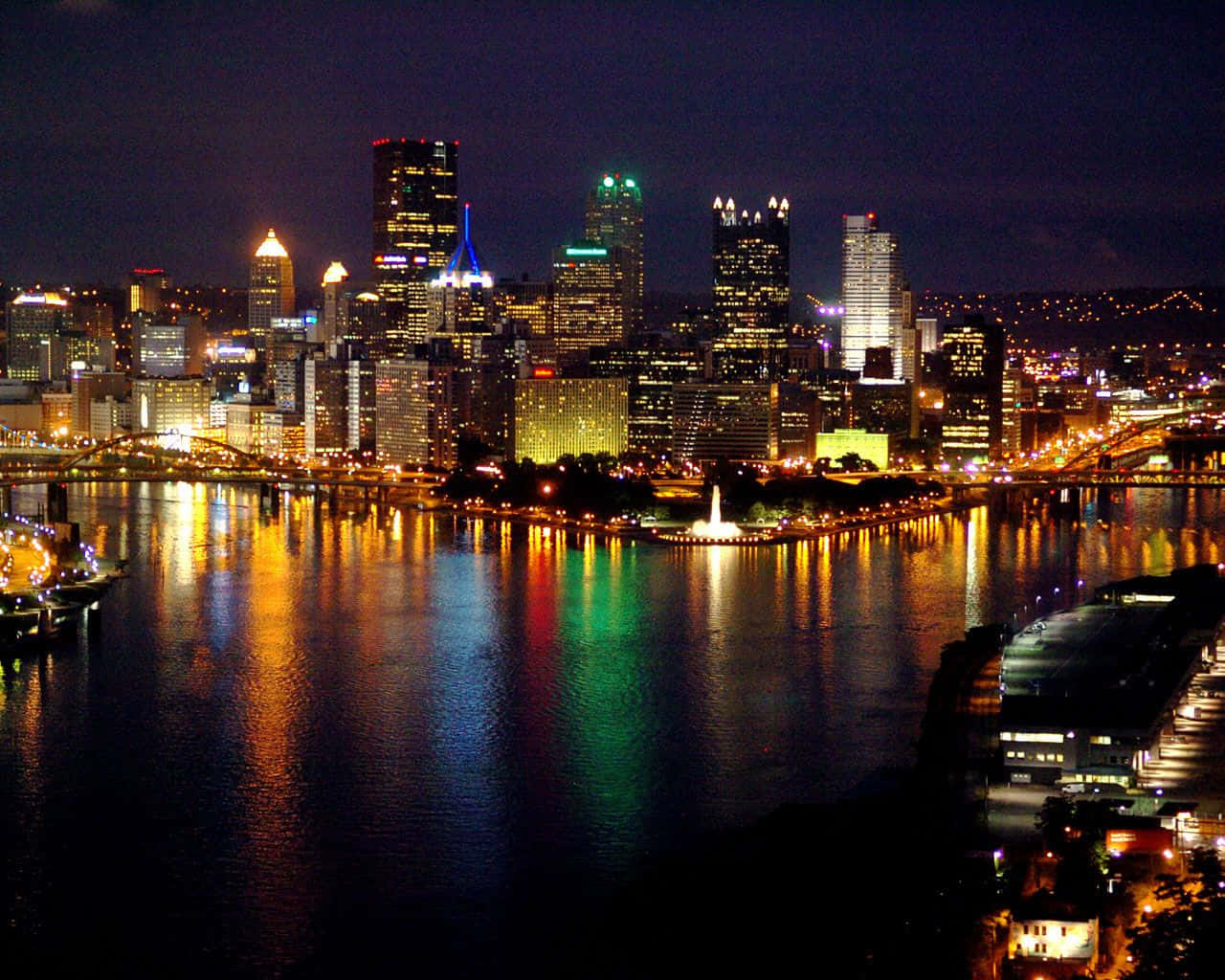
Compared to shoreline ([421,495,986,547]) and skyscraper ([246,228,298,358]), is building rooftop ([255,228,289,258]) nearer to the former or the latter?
skyscraper ([246,228,298,358])

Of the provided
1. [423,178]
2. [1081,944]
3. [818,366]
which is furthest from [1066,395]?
[1081,944]

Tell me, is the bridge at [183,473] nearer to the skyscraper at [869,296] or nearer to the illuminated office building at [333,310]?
the illuminated office building at [333,310]

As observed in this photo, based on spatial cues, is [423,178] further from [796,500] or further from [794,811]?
[794,811]

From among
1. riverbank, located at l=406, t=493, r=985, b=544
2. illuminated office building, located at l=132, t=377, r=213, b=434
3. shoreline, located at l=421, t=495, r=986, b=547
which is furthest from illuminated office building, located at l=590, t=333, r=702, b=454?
illuminated office building, located at l=132, t=377, r=213, b=434

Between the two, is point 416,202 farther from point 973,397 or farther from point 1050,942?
point 1050,942

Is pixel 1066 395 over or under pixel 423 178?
under

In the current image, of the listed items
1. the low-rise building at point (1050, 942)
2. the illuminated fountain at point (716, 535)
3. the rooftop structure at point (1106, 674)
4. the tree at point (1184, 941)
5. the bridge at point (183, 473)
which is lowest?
the low-rise building at point (1050, 942)

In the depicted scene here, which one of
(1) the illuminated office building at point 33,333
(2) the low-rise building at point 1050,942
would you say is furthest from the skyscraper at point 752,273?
(2) the low-rise building at point 1050,942
